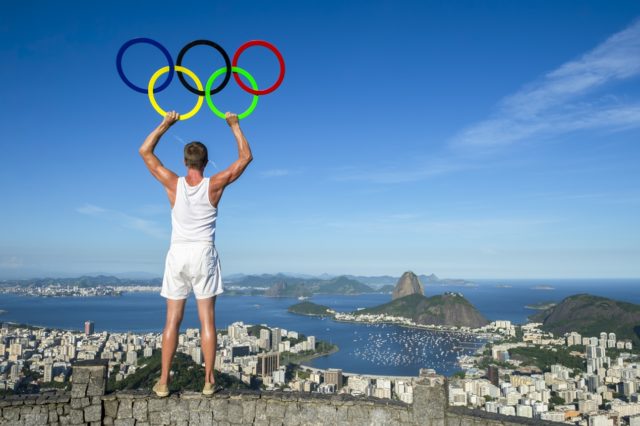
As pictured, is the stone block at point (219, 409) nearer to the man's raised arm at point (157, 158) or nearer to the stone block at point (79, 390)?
the stone block at point (79, 390)

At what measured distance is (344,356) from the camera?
5772 centimetres

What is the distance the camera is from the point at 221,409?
13.0 ft

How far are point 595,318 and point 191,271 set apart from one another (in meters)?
79.6

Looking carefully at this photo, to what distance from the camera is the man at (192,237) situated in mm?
3703

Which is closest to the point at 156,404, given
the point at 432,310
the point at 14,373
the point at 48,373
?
the point at 48,373

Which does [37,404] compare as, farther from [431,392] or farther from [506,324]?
[506,324]

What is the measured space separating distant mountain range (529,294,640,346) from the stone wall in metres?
62.5

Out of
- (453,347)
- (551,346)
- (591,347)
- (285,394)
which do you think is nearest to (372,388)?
(285,394)

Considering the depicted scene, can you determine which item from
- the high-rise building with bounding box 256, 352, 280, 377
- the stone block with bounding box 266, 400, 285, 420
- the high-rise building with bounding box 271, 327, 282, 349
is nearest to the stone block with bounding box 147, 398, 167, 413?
the stone block with bounding box 266, 400, 285, 420

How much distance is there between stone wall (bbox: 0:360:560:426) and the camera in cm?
383

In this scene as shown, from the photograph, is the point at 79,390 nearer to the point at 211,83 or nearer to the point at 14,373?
the point at 211,83

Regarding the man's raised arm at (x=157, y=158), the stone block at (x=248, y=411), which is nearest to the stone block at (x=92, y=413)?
the stone block at (x=248, y=411)

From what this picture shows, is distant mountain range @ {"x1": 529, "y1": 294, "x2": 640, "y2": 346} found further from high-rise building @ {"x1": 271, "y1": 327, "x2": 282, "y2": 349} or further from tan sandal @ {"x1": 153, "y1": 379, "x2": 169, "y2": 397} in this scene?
tan sandal @ {"x1": 153, "y1": 379, "x2": 169, "y2": 397}

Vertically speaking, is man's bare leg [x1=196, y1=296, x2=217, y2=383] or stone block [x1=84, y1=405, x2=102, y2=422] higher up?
man's bare leg [x1=196, y1=296, x2=217, y2=383]
